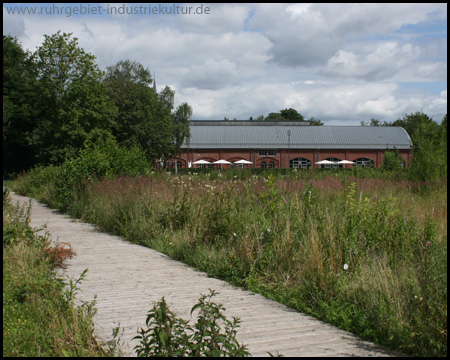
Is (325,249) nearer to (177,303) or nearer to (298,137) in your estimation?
(177,303)

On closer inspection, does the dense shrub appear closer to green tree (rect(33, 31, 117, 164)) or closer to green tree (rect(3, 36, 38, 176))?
green tree (rect(33, 31, 117, 164))

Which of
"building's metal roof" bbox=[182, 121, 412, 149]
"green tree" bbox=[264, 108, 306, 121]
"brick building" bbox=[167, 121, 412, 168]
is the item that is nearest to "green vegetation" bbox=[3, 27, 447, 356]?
"brick building" bbox=[167, 121, 412, 168]

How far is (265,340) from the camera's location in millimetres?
4254

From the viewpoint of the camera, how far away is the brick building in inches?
2719

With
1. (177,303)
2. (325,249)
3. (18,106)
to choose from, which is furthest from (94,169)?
(18,106)

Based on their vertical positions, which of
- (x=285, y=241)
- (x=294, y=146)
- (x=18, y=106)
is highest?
(x=18, y=106)

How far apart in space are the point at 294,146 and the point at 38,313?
66352mm

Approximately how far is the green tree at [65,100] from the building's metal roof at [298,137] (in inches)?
961

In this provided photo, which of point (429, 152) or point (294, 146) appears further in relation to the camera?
point (294, 146)

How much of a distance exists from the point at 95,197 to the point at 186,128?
4854 cm

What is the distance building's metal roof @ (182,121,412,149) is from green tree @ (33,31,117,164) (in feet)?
80.1

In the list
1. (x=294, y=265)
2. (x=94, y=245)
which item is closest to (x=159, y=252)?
(x=94, y=245)

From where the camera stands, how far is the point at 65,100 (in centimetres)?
4484

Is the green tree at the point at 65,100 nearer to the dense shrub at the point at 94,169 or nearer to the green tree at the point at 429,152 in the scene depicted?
the dense shrub at the point at 94,169
